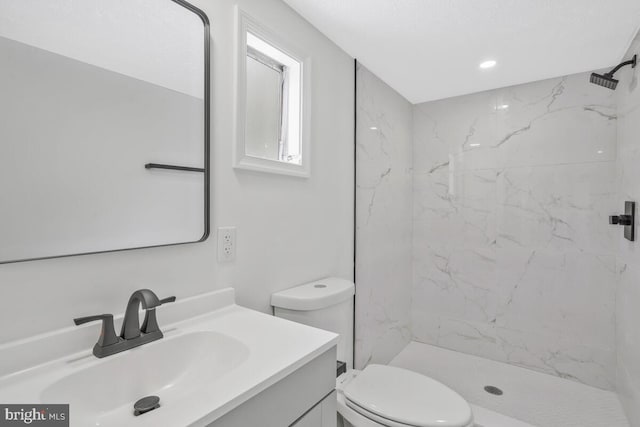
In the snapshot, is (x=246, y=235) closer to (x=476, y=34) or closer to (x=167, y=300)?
(x=167, y=300)

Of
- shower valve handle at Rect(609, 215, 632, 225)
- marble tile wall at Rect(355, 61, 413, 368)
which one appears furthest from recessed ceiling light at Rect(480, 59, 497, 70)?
shower valve handle at Rect(609, 215, 632, 225)

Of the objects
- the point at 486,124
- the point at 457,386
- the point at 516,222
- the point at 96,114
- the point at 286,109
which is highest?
the point at 486,124

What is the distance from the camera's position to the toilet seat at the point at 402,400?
1239mm

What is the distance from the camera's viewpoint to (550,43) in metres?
1.76

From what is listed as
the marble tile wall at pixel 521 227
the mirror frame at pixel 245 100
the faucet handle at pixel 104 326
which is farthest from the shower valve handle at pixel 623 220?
the faucet handle at pixel 104 326

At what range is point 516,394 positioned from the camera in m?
2.07

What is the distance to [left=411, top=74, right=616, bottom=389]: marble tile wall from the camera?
2.14 metres

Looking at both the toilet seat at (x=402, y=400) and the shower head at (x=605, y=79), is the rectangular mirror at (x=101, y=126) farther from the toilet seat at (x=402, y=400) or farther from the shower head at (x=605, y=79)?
the shower head at (x=605, y=79)

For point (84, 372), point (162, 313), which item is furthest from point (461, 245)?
point (84, 372)

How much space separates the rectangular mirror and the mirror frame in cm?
13

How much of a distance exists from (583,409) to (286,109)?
244 centimetres

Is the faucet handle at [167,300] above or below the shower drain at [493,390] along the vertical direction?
above

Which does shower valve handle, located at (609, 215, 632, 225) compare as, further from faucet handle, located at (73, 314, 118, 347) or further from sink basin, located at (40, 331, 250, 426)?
faucet handle, located at (73, 314, 118, 347)

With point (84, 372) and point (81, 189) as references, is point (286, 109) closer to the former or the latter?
point (81, 189)
